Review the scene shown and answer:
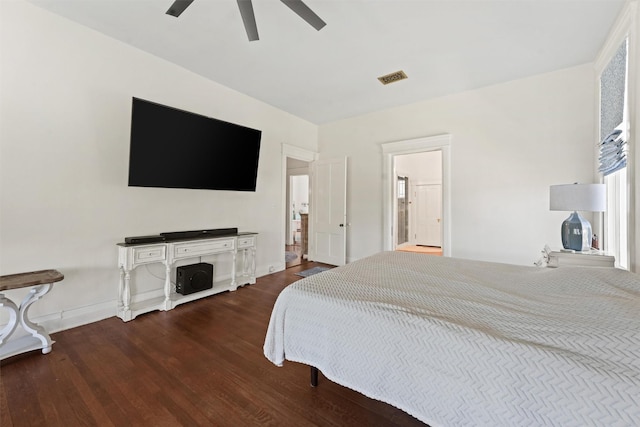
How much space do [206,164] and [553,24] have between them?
389cm

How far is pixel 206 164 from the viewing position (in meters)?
3.27

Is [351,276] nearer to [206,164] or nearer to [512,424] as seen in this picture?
[512,424]

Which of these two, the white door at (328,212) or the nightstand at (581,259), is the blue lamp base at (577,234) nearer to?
the nightstand at (581,259)

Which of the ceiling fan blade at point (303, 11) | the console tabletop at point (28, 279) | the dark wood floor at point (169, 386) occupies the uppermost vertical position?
the ceiling fan blade at point (303, 11)

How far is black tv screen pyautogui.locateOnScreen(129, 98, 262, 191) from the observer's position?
2.70m

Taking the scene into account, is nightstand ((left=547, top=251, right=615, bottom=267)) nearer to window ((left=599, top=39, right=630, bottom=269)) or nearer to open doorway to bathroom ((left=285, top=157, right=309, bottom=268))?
window ((left=599, top=39, right=630, bottom=269))

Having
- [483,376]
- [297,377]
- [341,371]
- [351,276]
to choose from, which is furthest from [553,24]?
[297,377]

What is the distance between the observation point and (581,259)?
2.38 metres

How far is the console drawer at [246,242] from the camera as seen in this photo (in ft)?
12.3

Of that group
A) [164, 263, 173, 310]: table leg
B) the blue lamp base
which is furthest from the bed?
[164, 263, 173, 310]: table leg

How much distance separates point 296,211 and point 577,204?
23.3 feet

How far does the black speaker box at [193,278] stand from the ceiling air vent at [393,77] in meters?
3.40

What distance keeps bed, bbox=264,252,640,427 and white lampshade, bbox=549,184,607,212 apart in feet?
2.94

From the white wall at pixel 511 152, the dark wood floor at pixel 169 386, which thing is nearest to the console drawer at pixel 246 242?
the dark wood floor at pixel 169 386
